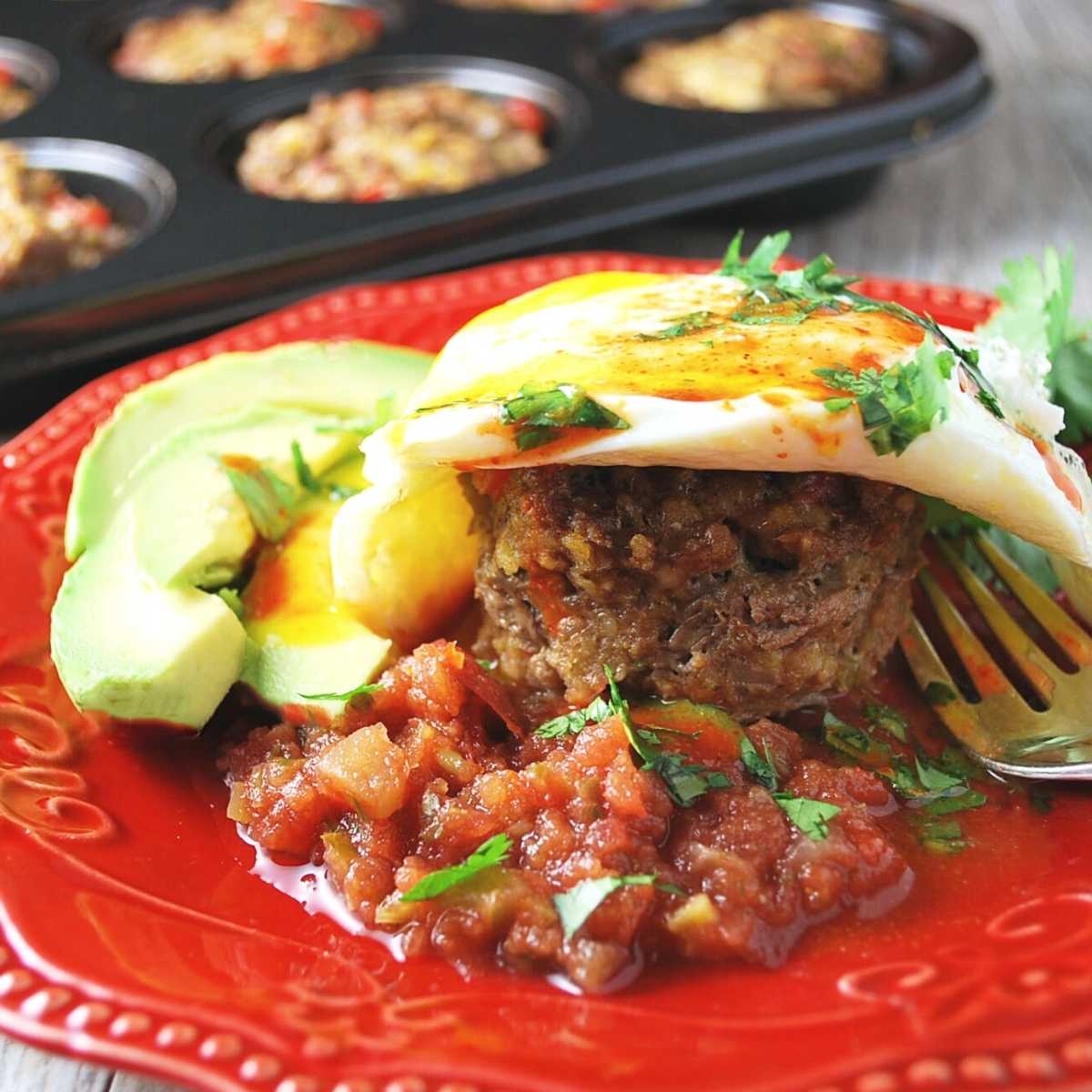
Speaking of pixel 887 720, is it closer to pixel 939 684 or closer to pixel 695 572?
pixel 939 684

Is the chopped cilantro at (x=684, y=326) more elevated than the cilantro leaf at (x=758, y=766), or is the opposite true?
the chopped cilantro at (x=684, y=326)

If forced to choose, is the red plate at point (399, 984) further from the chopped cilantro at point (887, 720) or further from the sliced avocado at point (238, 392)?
the sliced avocado at point (238, 392)

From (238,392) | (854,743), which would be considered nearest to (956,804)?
(854,743)

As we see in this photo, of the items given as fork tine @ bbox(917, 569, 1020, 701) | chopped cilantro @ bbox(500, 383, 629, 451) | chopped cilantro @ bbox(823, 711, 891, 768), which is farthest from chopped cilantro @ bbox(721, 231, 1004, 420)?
chopped cilantro @ bbox(823, 711, 891, 768)

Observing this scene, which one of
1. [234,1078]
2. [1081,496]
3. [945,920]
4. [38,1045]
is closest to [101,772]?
[38,1045]

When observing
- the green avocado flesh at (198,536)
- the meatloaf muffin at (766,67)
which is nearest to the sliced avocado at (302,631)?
the green avocado flesh at (198,536)
